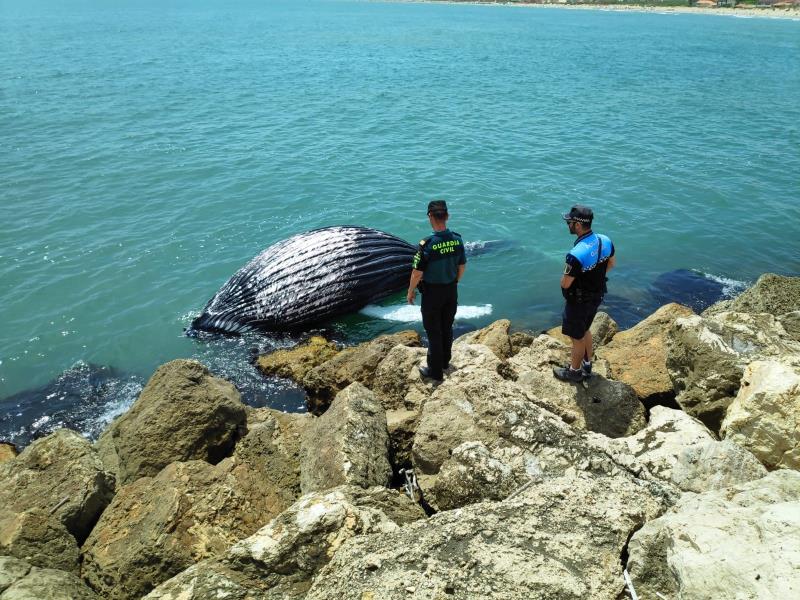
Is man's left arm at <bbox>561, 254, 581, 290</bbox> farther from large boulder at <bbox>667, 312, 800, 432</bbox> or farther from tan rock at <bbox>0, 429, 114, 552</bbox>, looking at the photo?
tan rock at <bbox>0, 429, 114, 552</bbox>

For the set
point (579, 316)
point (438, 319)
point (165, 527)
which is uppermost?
point (579, 316)

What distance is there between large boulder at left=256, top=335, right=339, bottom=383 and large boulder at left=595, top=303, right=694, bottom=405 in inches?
172

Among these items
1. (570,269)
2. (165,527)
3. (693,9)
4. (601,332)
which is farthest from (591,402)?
(693,9)

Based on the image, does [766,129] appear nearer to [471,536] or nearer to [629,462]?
[629,462]

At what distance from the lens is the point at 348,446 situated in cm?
571

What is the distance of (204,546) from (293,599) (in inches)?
48.9

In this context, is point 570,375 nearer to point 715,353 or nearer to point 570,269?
point 570,269

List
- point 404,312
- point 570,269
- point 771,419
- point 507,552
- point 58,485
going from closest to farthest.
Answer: point 507,552 → point 771,419 → point 58,485 → point 570,269 → point 404,312

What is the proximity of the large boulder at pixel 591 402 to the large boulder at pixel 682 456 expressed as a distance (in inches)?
21.9

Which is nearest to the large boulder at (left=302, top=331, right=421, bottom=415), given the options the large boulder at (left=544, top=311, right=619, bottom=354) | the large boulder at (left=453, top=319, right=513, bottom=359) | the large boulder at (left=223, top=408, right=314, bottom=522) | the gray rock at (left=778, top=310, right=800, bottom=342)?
the large boulder at (left=453, top=319, right=513, bottom=359)

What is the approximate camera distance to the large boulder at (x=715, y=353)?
20.9ft

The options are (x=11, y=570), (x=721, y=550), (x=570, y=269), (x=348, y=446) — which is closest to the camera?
(x=721, y=550)

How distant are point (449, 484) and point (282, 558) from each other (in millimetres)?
1444

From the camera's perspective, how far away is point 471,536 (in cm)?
383
